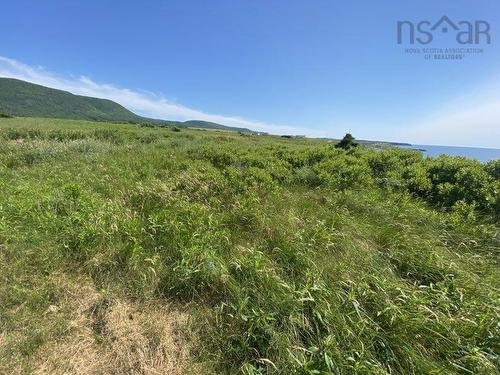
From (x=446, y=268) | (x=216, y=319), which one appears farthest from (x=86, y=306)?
(x=446, y=268)

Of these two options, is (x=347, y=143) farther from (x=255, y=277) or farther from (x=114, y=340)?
(x=114, y=340)

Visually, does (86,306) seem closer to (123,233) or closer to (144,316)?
(144,316)

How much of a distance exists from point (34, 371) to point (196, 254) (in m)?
1.74

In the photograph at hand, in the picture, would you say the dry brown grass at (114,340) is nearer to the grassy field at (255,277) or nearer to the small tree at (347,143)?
the grassy field at (255,277)

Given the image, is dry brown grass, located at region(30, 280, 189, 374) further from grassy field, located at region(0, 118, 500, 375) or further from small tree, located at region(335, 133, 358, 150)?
small tree, located at region(335, 133, 358, 150)

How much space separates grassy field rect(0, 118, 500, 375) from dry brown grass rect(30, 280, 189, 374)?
11mm

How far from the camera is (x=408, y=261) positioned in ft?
10.9

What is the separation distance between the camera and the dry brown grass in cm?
223

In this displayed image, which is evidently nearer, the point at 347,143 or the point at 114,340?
the point at 114,340

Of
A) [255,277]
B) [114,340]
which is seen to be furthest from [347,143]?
[114,340]

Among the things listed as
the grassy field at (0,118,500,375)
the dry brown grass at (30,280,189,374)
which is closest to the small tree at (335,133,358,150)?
the grassy field at (0,118,500,375)

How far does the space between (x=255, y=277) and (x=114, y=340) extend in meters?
1.48

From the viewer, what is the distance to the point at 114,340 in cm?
246

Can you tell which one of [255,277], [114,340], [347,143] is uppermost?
[347,143]
